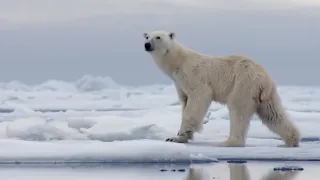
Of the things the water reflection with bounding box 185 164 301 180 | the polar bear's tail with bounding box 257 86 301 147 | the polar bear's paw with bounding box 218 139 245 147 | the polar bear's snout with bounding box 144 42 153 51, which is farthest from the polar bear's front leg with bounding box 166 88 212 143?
the water reflection with bounding box 185 164 301 180

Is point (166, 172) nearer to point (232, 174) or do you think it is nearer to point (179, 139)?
point (232, 174)

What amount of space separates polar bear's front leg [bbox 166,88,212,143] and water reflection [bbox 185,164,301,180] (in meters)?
1.77

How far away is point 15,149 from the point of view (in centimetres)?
712

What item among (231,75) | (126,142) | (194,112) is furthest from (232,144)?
(126,142)

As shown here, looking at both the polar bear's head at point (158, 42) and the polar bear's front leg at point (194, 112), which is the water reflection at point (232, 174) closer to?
the polar bear's front leg at point (194, 112)

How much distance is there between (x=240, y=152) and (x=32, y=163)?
Answer: 6.87ft

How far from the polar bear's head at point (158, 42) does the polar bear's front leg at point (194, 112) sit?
0.66 m

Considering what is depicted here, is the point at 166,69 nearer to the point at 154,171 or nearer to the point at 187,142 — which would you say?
the point at 187,142

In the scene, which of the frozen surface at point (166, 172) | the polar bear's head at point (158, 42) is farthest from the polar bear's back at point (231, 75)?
the frozen surface at point (166, 172)

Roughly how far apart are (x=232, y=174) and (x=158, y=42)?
2.93 metres

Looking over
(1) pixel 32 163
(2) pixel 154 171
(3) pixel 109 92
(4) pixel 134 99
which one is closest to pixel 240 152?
(2) pixel 154 171

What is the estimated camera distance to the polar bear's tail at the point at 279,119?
26.5 feet

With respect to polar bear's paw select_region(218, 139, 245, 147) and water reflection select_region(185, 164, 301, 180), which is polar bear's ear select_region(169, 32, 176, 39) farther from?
water reflection select_region(185, 164, 301, 180)

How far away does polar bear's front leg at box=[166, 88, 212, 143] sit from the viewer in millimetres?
8242
